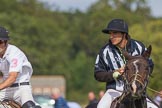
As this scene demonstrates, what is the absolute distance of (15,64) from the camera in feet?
46.7

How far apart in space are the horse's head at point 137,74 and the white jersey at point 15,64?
239 cm

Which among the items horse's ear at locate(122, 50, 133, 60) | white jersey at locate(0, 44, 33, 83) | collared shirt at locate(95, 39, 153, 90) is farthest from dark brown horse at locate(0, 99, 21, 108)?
horse's ear at locate(122, 50, 133, 60)

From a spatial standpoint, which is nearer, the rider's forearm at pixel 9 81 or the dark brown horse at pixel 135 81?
the dark brown horse at pixel 135 81

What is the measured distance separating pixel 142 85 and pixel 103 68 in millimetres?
1871

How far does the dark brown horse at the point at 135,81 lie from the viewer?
12.4 m

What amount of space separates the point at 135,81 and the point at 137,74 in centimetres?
17

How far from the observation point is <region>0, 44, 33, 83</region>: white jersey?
561 inches

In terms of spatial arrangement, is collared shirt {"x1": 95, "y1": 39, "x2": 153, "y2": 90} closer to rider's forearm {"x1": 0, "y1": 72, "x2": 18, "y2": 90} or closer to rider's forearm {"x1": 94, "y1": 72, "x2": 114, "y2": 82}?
rider's forearm {"x1": 94, "y1": 72, "x2": 114, "y2": 82}

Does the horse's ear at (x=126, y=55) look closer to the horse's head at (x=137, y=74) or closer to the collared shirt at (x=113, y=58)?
the horse's head at (x=137, y=74)

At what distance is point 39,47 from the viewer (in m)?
102

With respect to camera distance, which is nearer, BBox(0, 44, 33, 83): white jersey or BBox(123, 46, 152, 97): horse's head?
BBox(123, 46, 152, 97): horse's head

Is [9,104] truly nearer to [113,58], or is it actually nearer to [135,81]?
[113,58]

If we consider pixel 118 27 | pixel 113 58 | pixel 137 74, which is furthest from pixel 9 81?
pixel 137 74

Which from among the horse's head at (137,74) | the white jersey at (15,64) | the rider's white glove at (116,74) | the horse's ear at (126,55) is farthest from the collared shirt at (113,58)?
the white jersey at (15,64)
